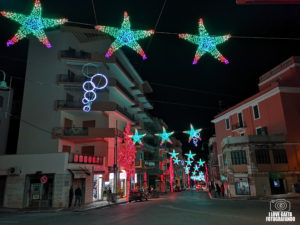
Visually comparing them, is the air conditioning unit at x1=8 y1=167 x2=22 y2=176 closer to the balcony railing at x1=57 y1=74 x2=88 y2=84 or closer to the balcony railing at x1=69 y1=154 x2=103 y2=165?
the balcony railing at x1=69 y1=154 x2=103 y2=165

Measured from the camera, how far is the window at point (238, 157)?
3150cm

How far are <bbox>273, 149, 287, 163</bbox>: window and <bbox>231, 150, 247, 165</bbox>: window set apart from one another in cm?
378

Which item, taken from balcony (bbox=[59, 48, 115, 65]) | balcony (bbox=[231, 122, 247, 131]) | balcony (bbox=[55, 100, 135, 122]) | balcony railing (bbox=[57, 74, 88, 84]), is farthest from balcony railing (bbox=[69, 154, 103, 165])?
balcony (bbox=[231, 122, 247, 131])

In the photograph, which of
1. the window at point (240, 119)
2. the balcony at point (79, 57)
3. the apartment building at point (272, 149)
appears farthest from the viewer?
the window at point (240, 119)

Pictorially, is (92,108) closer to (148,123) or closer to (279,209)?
(279,209)

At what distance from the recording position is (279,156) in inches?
1211

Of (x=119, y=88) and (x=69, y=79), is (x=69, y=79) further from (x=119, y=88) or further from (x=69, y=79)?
(x=119, y=88)

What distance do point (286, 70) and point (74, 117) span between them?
31278 mm

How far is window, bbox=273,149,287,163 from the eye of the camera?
30.6m

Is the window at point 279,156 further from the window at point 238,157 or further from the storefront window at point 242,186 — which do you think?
the storefront window at point 242,186

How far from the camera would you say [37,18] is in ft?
32.8

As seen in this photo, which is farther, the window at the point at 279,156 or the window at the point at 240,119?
the window at the point at 240,119

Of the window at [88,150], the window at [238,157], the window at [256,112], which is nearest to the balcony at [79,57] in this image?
the window at [88,150]

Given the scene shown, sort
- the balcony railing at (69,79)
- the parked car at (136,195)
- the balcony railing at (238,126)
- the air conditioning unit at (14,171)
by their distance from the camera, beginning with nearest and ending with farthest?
the air conditioning unit at (14,171) < the parked car at (136,195) < the balcony railing at (69,79) < the balcony railing at (238,126)
